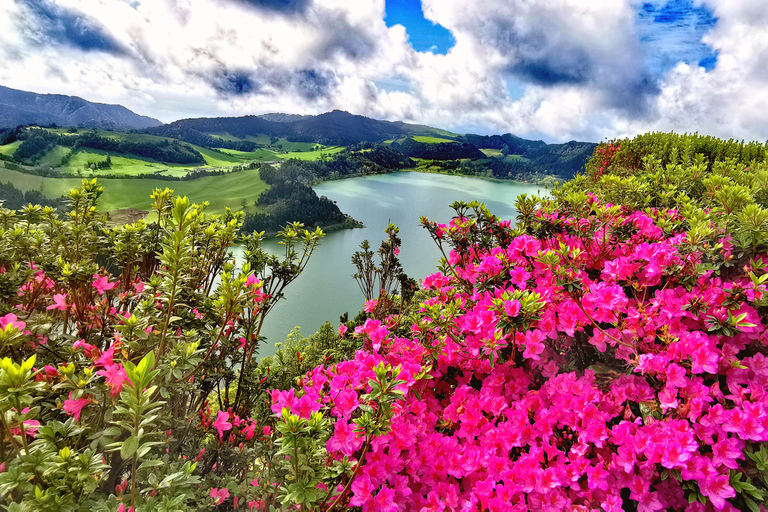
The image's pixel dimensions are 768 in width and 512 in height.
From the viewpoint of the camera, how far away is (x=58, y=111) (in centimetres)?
13575

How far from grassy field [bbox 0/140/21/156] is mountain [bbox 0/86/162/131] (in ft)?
145

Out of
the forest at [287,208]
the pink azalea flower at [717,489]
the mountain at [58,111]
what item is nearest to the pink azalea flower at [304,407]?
the pink azalea flower at [717,489]

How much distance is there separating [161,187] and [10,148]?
3419cm

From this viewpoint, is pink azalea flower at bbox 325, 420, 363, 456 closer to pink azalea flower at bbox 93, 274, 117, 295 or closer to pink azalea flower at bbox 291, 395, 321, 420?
pink azalea flower at bbox 291, 395, 321, 420

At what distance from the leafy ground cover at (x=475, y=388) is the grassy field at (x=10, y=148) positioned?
7382 cm

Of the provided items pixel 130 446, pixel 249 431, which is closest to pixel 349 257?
pixel 249 431

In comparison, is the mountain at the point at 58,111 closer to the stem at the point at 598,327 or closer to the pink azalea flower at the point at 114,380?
the pink azalea flower at the point at 114,380

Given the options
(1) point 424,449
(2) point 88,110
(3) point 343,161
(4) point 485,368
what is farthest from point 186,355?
(2) point 88,110

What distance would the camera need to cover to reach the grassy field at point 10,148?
5072cm

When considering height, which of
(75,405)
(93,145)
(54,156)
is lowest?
(75,405)

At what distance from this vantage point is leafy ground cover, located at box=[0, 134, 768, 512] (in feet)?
4.05

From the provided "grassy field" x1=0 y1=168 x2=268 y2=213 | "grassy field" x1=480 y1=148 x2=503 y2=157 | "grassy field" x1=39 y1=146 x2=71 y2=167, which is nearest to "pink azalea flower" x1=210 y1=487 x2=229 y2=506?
"grassy field" x1=0 y1=168 x2=268 y2=213

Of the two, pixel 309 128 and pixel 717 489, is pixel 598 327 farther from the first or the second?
pixel 309 128

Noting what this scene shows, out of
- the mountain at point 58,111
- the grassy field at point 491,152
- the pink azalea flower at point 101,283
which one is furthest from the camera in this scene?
the grassy field at point 491,152
